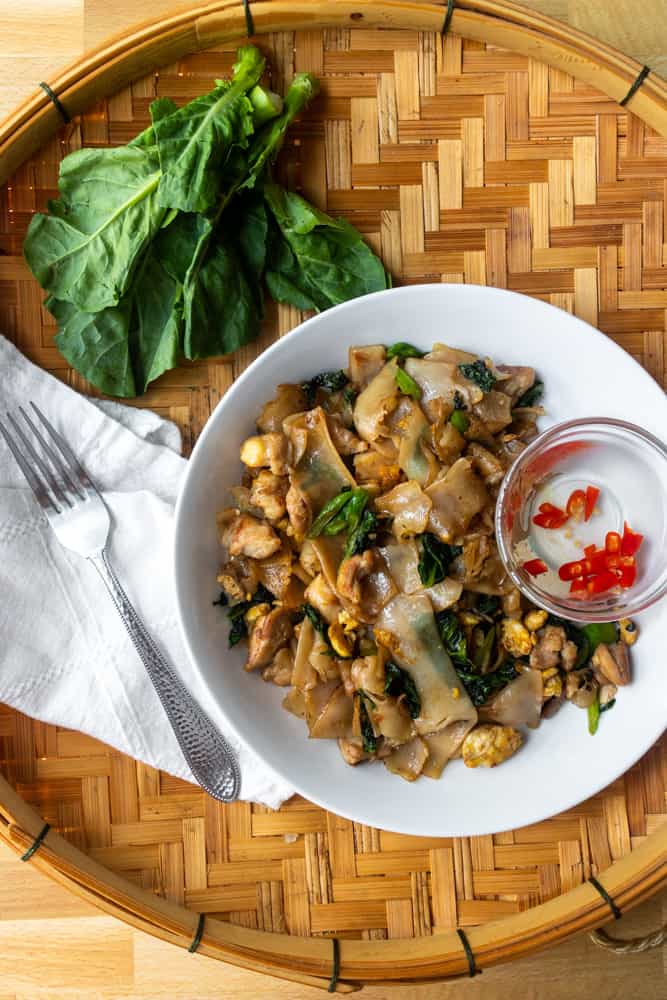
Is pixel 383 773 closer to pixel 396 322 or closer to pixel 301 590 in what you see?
pixel 301 590

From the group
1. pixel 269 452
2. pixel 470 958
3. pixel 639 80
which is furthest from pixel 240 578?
pixel 639 80

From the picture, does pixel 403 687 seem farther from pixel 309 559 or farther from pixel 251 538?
pixel 251 538

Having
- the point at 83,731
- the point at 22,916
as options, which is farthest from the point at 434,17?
the point at 22,916

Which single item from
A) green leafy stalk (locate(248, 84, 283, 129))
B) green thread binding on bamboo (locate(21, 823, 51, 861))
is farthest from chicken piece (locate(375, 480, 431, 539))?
green thread binding on bamboo (locate(21, 823, 51, 861))

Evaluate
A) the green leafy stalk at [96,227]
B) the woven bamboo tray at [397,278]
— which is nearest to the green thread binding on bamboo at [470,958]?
the woven bamboo tray at [397,278]

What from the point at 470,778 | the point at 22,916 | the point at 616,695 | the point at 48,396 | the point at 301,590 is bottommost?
the point at 22,916

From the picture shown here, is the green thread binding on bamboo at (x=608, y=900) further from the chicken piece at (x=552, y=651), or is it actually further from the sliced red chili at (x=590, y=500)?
the sliced red chili at (x=590, y=500)

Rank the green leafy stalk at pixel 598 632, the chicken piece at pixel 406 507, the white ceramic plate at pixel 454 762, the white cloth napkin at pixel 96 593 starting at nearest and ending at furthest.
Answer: the chicken piece at pixel 406 507 → the white ceramic plate at pixel 454 762 → the green leafy stalk at pixel 598 632 → the white cloth napkin at pixel 96 593
